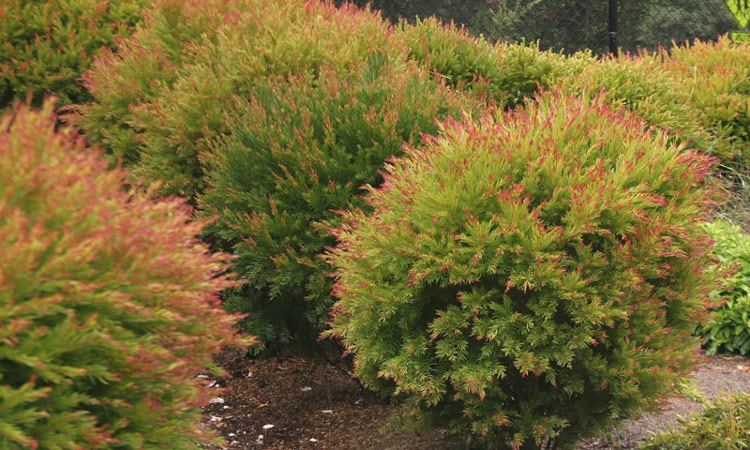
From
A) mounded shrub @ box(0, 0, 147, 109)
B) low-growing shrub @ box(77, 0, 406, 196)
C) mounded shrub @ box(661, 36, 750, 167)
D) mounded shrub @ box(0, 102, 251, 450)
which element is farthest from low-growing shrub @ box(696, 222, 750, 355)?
mounded shrub @ box(0, 0, 147, 109)

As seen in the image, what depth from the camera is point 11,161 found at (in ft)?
6.23

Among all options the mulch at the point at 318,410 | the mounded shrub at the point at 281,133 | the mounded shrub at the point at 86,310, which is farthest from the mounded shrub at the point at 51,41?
the mounded shrub at the point at 86,310

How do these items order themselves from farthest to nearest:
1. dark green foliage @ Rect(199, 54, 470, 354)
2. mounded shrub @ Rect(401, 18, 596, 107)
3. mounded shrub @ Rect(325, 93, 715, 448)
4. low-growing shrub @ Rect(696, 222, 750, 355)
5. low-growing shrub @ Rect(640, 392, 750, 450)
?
mounded shrub @ Rect(401, 18, 596, 107), low-growing shrub @ Rect(696, 222, 750, 355), dark green foliage @ Rect(199, 54, 470, 354), low-growing shrub @ Rect(640, 392, 750, 450), mounded shrub @ Rect(325, 93, 715, 448)

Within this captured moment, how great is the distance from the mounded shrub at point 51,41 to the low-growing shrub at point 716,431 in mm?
5341

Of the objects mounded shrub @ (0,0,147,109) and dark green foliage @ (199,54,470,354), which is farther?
mounded shrub @ (0,0,147,109)

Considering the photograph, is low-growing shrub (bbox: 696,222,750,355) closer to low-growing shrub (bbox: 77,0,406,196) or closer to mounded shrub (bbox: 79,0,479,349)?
mounded shrub (bbox: 79,0,479,349)

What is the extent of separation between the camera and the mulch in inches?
157

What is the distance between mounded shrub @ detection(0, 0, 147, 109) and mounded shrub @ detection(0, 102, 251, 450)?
477 centimetres

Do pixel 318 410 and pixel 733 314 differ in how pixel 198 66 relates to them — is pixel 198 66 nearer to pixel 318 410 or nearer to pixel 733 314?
pixel 318 410

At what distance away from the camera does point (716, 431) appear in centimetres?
335

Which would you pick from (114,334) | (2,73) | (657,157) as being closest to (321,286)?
(657,157)

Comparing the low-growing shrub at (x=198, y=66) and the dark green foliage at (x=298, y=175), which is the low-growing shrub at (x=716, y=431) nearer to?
the dark green foliage at (x=298, y=175)

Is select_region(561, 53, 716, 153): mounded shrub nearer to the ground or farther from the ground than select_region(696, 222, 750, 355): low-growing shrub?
farther from the ground

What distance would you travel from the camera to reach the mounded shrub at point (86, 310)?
1.75 m
